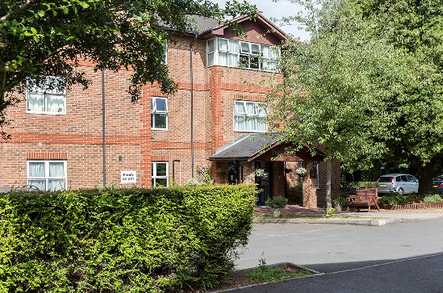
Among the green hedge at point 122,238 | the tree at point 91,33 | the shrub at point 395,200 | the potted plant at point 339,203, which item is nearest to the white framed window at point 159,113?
the potted plant at point 339,203

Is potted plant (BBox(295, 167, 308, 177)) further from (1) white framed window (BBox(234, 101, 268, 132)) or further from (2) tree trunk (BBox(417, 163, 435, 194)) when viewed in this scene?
(2) tree trunk (BBox(417, 163, 435, 194))

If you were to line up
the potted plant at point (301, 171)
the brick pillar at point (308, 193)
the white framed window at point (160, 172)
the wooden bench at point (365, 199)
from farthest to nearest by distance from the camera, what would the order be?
the brick pillar at point (308, 193)
the potted plant at point (301, 171)
the white framed window at point (160, 172)
the wooden bench at point (365, 199)

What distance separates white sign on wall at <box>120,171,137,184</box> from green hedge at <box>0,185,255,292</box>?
14842mm

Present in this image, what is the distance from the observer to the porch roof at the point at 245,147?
2514 cm

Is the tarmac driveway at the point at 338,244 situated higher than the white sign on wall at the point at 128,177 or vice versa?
the white sign on wall at the point at 128,177

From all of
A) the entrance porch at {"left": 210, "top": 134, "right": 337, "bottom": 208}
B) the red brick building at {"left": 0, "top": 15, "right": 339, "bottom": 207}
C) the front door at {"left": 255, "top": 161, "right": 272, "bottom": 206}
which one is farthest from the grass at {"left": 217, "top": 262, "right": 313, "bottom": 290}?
the front door at {"left": 255, "top": 161, "right": 272, "bottom": 206}

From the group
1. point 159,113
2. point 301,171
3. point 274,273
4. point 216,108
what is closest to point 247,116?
point 216,108

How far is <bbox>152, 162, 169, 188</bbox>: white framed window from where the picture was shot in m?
26.3

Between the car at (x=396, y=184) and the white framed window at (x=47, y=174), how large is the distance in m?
23.1

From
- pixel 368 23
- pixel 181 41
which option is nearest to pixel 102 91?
pixel 181 41

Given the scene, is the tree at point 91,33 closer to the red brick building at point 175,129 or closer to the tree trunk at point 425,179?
the red brick building at point 175,129

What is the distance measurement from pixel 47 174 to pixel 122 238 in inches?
606

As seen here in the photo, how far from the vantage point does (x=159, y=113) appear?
26562 millimetres

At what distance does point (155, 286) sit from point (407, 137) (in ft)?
70.3
